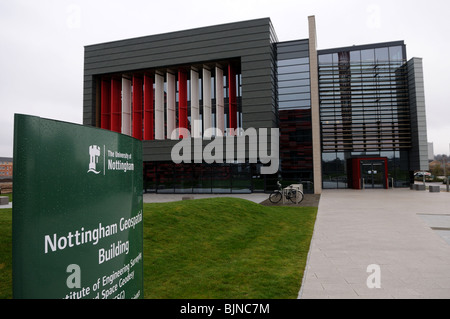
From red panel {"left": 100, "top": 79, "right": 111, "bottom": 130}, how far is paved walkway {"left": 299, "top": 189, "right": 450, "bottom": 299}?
994 inches

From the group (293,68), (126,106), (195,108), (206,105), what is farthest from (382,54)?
(126,106)

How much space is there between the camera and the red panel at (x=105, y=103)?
29.8 meters

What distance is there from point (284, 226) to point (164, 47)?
74.4ft

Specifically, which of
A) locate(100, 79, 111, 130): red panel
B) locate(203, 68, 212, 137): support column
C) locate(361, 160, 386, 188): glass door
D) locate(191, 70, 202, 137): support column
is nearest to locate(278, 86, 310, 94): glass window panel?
locate(203, 68, 212, 137): support column

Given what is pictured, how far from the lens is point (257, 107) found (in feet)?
80.7

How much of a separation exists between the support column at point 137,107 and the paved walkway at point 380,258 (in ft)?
72.1

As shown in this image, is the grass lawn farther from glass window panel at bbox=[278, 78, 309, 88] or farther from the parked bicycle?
glass window panel at bbox=[278, 78, 309, 88]

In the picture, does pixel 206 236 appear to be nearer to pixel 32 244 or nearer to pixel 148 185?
pixel 32 244

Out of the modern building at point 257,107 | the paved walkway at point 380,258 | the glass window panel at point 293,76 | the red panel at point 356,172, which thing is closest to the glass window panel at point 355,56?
the modern building at point 257,107

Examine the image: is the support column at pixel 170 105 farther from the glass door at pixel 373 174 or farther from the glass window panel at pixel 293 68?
the glass door at pixel 373 174

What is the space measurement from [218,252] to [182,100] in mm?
22003

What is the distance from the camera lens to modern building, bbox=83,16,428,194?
25094 mm

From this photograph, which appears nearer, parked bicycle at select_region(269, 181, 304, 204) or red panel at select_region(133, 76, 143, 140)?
parked bicycle at select_region(269, 181, 304, 204)
